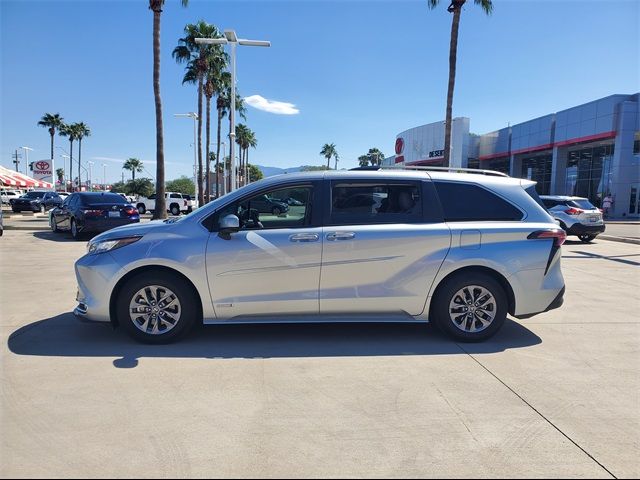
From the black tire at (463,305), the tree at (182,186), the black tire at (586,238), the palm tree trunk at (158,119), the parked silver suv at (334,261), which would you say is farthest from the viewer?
the tree at (182,186)

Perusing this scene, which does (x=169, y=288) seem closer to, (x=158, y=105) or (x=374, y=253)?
(x=374, y=253)

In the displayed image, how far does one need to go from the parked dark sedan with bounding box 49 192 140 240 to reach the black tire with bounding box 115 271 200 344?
10.4 metres

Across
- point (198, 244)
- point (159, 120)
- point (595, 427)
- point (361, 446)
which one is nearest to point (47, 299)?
point (198, 244)

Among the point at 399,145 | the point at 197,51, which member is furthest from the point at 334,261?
the point at 197,51

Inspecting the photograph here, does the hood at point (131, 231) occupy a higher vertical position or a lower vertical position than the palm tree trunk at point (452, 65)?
lower

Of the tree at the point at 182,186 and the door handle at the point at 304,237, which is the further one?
the tree at the point at 182,186

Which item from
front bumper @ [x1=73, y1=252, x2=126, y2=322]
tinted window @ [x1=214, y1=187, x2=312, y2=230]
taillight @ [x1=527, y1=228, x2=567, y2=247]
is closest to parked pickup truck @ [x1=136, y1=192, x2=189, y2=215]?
front bumper @ [x1=73, y1=252, x2=126, y2=322]

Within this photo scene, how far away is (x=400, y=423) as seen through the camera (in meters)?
3.32

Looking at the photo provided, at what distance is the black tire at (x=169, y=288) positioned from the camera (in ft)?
15.6

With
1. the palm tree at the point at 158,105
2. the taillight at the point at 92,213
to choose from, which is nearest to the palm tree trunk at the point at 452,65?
the palm tree at the point at 158,105

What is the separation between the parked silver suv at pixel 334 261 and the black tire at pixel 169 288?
10 millimetres

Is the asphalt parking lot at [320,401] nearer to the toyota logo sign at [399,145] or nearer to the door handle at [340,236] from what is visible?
the door handle at [340,236]

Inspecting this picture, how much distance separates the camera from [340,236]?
481cm

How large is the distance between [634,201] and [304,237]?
1509 inches
